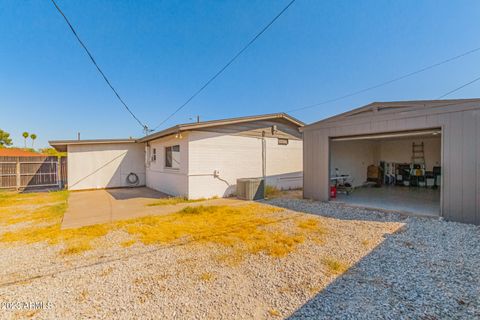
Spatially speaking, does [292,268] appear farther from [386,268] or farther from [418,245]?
[418,245]

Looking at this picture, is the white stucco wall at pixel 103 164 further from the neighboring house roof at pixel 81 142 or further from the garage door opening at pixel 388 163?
the garage door opening at pixel 388 163

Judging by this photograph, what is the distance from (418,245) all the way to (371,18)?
6792 mm

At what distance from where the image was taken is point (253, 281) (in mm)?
2623

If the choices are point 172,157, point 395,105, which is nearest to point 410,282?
point 395,105

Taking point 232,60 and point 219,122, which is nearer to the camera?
point 232,60

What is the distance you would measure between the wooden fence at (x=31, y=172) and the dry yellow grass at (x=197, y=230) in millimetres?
7114

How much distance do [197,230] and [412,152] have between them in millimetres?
12488

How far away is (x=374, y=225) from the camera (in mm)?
4797

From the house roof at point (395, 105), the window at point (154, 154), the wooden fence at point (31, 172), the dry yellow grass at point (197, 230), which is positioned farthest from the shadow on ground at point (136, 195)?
the house roof at point (395, 105)

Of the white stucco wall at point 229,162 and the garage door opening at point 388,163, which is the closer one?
the white stucco wall at point 229,162

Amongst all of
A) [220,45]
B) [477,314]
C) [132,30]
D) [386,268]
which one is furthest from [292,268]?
[132,30]

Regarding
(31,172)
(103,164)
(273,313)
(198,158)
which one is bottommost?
(273,313)

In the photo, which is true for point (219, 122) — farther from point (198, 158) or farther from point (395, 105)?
point (395, 105)

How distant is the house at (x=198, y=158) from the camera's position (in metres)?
8.06
